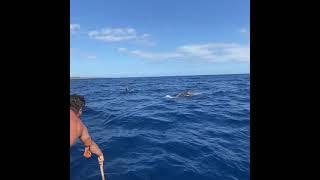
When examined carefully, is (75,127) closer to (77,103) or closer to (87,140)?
(87,140)

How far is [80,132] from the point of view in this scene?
398cm

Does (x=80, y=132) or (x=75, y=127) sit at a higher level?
(x=75, y=127)

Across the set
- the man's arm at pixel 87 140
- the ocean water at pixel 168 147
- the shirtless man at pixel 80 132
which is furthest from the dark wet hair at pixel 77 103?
the ocean water at pixel 168 147

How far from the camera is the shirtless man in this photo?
150 inches

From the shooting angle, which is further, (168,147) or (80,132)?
(168,147)

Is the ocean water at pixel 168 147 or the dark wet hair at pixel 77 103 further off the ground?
the dark wet hair at pixel 77 103

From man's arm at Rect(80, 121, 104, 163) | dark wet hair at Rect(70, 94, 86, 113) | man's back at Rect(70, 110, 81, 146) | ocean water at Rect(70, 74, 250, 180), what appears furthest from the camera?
ocean water at Rect(70, 74, 250, 180)

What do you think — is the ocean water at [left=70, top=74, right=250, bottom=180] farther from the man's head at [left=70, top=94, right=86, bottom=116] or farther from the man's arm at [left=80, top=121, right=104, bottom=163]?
the man's head at [left=70, top=94, right=86, bottom=116]

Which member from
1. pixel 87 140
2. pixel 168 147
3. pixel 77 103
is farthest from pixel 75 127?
pixel 168 147

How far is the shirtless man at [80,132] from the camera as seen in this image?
3.80 metres

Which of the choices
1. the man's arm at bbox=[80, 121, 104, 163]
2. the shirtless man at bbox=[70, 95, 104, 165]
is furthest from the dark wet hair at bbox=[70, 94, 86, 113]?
the man's arm at bbox=[80, 121, 104, 163]

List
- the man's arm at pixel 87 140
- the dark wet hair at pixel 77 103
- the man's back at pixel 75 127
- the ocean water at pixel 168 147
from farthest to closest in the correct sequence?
the ocean water at pixel 168 147 < the dark wet hair at pixel 77 103 < the man's arm at pixel 87 140 < the man's back at pixel 75 127

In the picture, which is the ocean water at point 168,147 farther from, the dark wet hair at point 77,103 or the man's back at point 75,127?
the man's back at point 75,127
